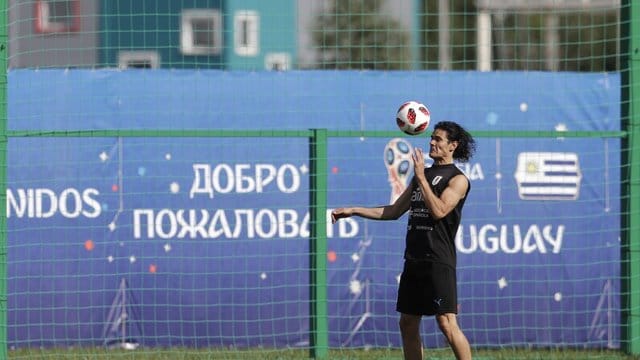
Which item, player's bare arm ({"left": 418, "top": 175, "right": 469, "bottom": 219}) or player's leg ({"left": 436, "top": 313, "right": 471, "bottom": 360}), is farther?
player's leg ({"left": 436, "top": 313, "right": 471, "bottom": 360})

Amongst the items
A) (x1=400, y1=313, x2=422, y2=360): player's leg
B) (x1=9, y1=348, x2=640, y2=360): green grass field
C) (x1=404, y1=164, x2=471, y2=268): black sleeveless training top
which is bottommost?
(x1=9, y1=348, x2=640, y2=360): green grass field

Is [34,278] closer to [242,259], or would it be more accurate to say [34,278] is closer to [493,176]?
[242,259]

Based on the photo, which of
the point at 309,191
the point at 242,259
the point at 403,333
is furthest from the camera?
the point at 242,259

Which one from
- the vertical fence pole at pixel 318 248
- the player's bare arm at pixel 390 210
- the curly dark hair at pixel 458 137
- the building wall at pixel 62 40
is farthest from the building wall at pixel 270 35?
the curly dark hair at pixel 458 137

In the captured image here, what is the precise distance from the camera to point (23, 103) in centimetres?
1016

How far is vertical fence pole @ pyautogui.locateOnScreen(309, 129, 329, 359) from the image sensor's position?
9539mm

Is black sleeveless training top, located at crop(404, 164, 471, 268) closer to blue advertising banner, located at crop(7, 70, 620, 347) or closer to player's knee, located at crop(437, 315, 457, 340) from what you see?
player's knee, located at crop(437, 315, 457, 340)

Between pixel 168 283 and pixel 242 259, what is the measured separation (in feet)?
2.12

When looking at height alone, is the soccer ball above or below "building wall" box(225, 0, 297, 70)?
below

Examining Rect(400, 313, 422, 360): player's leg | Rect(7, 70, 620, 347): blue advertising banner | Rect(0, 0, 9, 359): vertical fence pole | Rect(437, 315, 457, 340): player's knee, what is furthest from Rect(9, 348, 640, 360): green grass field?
Rect(437, 315, 457, 340): player's knee

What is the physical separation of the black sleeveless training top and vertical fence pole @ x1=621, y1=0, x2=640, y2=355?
2487mm

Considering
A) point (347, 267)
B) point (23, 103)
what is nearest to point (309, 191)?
point (347, 267)

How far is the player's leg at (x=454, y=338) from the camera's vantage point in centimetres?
764

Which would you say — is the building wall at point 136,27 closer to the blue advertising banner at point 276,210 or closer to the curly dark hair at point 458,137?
the blue advertising banner at point 276,210
